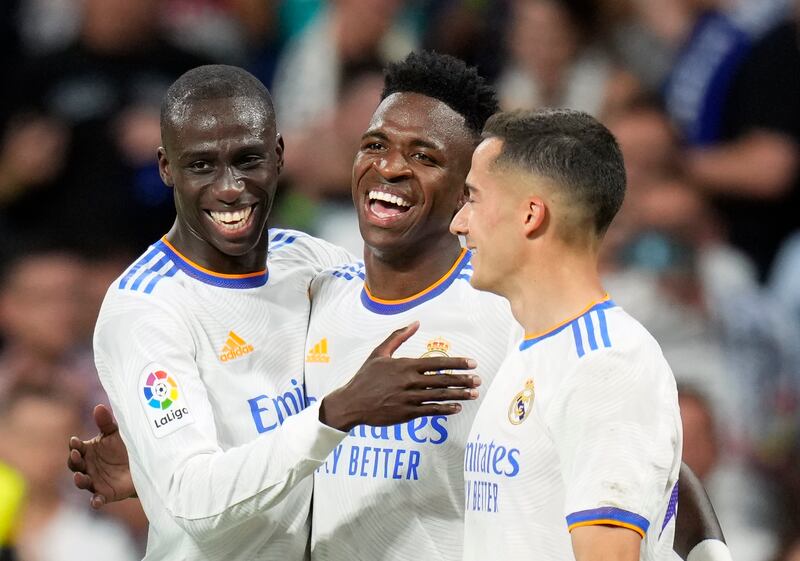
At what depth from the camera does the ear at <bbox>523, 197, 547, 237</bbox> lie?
3.12 m

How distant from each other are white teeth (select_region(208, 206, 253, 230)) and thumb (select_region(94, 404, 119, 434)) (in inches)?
29.5

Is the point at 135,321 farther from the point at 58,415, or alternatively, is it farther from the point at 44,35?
the point at 44,35

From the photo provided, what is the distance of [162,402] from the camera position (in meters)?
3.55

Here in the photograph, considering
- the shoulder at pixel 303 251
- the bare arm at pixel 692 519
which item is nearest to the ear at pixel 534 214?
the bare arm at pixel 692 519

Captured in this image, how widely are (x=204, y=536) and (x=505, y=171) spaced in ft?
4.20

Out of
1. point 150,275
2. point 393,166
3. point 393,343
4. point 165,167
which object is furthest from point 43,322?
point 393,343

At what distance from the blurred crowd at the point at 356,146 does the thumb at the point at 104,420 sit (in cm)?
200

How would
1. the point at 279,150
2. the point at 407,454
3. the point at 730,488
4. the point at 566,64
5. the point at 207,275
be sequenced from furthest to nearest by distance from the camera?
the point at 566,64 < the point at 730,488 < the point at 279,150 < the point at 207,275 < the point at 407,454

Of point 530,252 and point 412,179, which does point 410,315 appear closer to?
point 412,179

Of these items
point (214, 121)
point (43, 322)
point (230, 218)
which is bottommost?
point (230, 218)

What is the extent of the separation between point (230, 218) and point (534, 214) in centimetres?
111

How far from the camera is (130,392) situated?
3.62m

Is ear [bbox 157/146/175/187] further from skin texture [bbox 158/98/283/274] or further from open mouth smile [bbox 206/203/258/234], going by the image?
open mouth smile [bbox 206/203/258/234]

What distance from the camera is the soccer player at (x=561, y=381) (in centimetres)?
279
